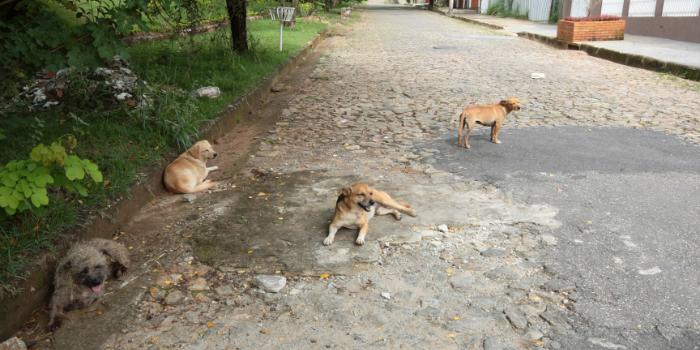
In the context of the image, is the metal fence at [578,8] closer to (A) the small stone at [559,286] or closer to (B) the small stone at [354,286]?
(A) the small stone at [559,286]

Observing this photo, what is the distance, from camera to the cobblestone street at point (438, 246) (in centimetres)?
299

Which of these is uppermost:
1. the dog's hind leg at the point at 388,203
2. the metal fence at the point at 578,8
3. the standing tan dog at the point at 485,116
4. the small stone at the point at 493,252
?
the metal fence at the point at 578,8

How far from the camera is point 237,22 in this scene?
1095 centimetres

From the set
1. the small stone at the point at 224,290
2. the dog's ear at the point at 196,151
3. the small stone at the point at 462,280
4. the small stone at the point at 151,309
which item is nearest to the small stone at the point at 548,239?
the small stone at the point at 462,280

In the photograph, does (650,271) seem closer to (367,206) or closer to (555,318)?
(555,318)

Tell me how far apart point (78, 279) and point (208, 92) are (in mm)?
4977

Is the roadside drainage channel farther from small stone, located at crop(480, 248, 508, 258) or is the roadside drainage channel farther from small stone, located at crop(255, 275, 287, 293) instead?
small stone, located at crop(480, 248, 508, 258)

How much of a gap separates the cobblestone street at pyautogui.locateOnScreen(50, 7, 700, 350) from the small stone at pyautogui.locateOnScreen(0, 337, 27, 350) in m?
0.21

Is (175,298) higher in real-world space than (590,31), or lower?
lower

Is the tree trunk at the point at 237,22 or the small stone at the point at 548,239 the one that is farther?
the tree trunk at the point at 237,22

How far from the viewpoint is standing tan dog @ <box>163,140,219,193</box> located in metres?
5.03

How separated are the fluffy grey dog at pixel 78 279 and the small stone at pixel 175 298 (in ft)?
1.40

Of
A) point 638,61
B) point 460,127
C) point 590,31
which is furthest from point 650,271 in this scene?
point 590,31

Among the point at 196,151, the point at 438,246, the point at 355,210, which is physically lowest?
the point at 438,246
